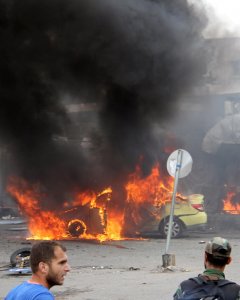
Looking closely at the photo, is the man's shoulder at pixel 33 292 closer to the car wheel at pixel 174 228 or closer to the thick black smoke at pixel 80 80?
the car wheel at pixel 174 228

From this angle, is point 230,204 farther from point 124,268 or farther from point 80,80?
point 124,268

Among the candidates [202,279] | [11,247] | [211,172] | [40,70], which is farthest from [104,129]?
[202,279]

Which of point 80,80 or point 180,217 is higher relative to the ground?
point 80,80

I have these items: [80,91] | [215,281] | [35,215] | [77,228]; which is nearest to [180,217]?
[77,228]

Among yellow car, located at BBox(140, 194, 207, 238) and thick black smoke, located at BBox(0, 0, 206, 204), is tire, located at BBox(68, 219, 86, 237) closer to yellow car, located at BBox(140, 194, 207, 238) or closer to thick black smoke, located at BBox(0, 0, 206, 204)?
thick black smoke, located at BBox(0, 0, 206, 204)

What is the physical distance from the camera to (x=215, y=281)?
3.28 meters

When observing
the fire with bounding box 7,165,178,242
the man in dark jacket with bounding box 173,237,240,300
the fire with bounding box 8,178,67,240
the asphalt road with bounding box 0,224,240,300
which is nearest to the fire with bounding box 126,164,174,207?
the fire with bounding box 7,165,178,242

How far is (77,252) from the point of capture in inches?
579

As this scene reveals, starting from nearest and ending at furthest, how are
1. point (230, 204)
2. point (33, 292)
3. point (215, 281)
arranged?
point (33, 292) → point (215, 281) → point (230, 204)

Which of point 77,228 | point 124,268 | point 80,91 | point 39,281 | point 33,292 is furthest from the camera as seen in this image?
point 80,91

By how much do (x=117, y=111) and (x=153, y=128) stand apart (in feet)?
5.27

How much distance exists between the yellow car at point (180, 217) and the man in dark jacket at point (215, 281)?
1512 centimetres

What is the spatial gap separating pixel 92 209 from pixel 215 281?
15.1m

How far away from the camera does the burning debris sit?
19.5 meters
